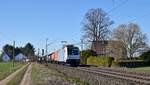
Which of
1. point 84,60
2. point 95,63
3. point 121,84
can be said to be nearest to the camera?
point 121,84

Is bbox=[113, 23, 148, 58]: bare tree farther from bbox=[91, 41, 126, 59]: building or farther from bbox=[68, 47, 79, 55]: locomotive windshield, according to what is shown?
bbox=[68, 47, 79, 55]: locomotive windshield

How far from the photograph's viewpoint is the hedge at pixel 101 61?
244 feet

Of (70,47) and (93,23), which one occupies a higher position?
(93,23)

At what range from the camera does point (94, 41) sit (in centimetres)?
10356

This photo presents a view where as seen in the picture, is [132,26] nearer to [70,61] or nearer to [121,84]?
[70,61]

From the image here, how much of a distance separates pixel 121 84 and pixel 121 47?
89.6m

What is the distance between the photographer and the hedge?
74.2 metres

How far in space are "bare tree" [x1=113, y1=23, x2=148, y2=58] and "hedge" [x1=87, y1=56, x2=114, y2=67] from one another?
26566mm

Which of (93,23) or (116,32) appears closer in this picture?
(93,23)

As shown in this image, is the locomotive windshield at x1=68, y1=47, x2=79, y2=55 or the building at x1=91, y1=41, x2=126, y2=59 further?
the building at x1=91, y1=41, x2=126, y2=59

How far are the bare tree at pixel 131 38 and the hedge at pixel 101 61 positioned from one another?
87.2 feet

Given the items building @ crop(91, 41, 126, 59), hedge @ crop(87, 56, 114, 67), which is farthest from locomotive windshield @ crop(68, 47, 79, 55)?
building @ crop(91, 41, 126, 59)

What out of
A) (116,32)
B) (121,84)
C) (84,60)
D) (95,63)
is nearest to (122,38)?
(116,32)

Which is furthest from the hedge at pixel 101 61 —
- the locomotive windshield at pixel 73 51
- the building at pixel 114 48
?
the building at pixel 114 48
